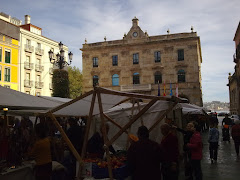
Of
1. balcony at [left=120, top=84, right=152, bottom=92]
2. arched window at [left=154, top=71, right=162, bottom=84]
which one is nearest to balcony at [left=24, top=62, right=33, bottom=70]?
balcony at [left=120, top=84, right=152, bottom=92]

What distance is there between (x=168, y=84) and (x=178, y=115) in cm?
2426

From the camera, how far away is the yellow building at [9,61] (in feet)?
94.5

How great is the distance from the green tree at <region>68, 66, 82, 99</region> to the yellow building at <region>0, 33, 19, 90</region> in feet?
35.7

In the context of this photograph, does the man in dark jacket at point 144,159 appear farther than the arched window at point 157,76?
→ No

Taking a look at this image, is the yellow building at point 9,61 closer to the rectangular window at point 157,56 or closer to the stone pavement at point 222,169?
the rectangular window at point 157,56

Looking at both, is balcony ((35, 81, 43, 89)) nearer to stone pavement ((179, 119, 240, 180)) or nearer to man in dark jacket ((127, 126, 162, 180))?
stone pavement ((179, 119, 240, 180))

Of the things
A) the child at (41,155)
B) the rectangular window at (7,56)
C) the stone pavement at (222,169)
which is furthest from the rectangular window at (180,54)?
the child at (41,155)

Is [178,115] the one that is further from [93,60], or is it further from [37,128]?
[93,60]

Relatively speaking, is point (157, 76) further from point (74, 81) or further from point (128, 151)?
point (128, 151)

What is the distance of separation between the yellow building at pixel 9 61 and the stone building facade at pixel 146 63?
9.72 metres

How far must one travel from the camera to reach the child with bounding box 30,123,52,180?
14.4ft

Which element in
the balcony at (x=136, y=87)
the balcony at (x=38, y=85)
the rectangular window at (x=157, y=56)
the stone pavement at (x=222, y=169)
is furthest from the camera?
the balcony at (x=38, y=85)

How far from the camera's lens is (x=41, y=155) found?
14.4ft

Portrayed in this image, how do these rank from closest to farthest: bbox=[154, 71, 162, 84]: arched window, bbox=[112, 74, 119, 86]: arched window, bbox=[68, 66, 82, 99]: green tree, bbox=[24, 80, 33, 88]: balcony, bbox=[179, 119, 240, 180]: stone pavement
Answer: bbox=[179, 119, 240, 180]: stone pavement < bbox=[24, 80, 33, 88]: balcony < bbox=[154, 71, 162, 84]: arched window < bbox=[112, 74, 119, 86]: arched window < bbox=[68, 66, 82, 99]: green tree
